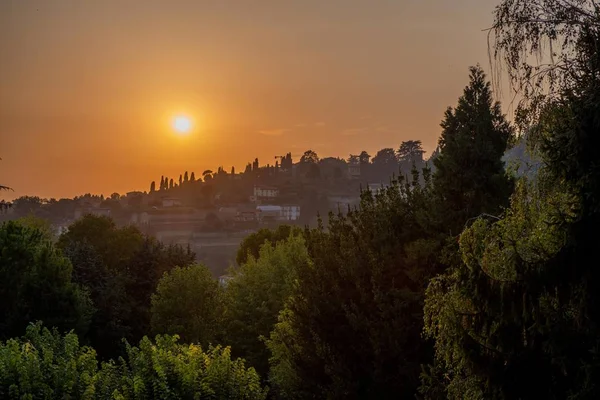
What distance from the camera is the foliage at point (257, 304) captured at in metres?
28.4

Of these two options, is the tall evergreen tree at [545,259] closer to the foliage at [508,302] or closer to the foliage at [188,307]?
the foliage at [508,302]

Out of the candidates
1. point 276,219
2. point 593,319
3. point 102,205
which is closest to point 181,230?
point 276,219

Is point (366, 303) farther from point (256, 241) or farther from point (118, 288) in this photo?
point (256, 241)

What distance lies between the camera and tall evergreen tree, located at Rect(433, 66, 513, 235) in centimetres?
1491

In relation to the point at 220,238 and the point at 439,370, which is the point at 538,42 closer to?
the point at 439,370

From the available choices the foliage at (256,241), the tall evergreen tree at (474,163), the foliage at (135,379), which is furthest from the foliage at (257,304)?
the foliage at (256,241)

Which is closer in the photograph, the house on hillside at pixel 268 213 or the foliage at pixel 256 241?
the foliage at pixel 256 241

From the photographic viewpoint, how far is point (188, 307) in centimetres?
2922

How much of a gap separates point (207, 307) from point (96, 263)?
6.26 metres

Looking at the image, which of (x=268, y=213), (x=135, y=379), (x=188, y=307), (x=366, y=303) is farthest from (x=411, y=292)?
(x=268, y=213)

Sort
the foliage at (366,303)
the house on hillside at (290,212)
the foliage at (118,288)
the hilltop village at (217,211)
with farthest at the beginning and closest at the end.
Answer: the house on hillside at (290,212) < the hilltop village at (217,211) < the foliage at (118,288) < the foliage at (366,303)

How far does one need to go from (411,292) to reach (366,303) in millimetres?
1425

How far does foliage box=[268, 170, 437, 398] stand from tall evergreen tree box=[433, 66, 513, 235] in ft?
2.62

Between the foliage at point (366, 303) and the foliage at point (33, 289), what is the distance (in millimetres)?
8605
